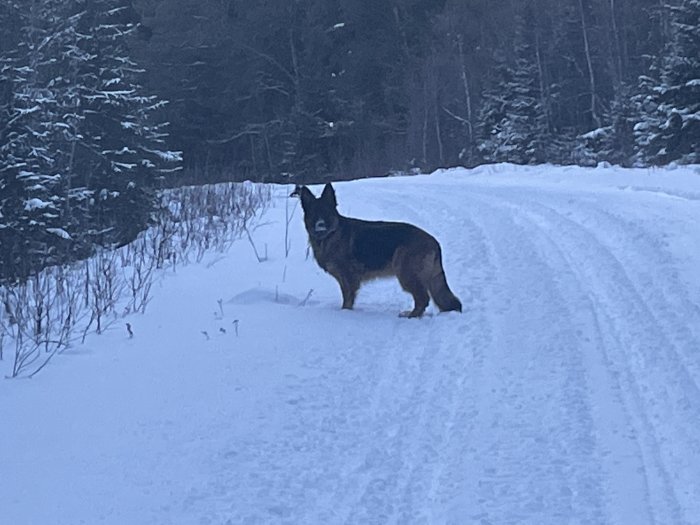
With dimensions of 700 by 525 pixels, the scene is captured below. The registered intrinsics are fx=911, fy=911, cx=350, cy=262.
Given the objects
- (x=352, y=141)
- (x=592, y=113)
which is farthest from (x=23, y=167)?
(x=352, y=141)

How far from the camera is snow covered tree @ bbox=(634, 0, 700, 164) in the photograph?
2342 centimetres

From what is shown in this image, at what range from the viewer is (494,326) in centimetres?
687

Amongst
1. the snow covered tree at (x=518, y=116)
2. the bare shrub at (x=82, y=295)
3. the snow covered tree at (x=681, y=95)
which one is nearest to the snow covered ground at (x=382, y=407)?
the bare shrub at (x=82, y=295)

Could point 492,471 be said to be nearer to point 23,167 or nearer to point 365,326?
point 365,326

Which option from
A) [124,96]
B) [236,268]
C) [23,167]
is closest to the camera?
[236,268]

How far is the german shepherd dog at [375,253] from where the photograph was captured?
756 cm

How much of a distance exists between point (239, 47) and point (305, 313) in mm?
43328

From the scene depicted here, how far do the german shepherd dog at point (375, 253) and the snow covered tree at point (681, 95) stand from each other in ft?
58.7

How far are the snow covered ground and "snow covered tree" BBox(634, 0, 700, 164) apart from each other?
52.9ft

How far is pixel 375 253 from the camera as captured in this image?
7887 mm

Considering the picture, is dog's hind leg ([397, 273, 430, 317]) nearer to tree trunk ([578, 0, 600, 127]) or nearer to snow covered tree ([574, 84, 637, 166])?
snow covered tree ([574, 84, 637, 166])

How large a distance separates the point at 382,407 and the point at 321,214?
315cm

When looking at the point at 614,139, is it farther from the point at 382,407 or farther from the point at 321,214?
the point at 382,407

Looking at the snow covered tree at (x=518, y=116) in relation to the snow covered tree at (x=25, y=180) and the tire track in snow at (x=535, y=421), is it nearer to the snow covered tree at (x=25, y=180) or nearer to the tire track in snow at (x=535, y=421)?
the snow covered tree at (x=25, y=180)
